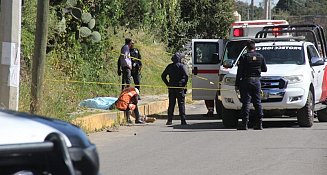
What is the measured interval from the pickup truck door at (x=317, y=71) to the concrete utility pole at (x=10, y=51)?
732 cm

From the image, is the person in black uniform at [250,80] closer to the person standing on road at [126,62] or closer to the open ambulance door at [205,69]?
the open ambulance door at [205,69]

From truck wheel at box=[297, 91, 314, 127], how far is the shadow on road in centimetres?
44

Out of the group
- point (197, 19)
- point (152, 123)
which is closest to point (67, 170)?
point (152, 123)

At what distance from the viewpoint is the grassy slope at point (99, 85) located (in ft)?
40.8

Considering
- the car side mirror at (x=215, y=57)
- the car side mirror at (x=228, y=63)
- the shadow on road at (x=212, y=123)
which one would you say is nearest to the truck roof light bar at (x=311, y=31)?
the car side mirror at (x=215, y=57)

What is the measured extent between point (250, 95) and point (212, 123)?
2523mm

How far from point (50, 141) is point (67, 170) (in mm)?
174

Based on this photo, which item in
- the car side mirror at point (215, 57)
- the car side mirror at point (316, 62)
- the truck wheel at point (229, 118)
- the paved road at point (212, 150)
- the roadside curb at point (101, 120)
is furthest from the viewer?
the car side mirror at point (215, 57)

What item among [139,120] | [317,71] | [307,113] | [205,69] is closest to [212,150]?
[307,113]

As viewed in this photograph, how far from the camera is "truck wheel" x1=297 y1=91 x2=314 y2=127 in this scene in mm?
14031

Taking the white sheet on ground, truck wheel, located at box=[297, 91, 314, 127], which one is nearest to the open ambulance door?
the white sheet on ground

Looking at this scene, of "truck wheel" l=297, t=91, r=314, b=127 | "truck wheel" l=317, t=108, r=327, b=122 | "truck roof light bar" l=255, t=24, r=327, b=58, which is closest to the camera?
"truck wheel" l=297, t=91, r=314, b=127

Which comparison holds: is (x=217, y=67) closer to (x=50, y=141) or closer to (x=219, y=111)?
(x=219, y=111)

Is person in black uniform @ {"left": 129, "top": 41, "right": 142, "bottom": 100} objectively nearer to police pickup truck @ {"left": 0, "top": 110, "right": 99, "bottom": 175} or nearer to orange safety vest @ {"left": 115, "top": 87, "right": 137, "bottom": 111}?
orange safety vest @ {"left": 115, "top": 87, "right": 137, "bottom": 111}
